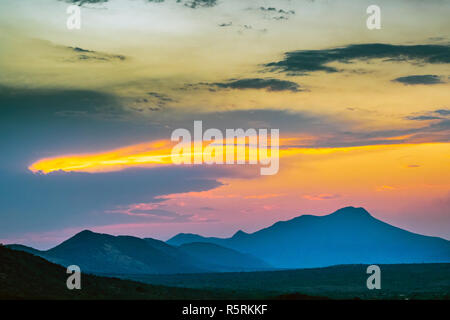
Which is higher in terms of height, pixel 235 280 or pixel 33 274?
pixel 33 274

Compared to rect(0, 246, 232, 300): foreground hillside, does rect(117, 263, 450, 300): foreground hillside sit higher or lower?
lower

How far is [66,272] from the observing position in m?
79.9

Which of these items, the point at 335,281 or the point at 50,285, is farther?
the point at 335,281

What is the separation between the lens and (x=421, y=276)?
489ft

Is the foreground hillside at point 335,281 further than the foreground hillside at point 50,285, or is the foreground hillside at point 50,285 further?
the foreground hillside at point 335,281

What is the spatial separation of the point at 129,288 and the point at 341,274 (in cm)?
9482

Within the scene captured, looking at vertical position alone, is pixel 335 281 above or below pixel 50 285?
below

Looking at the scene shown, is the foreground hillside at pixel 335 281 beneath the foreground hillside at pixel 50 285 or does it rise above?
beneath

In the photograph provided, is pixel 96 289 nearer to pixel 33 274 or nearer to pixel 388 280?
pixel 33 274

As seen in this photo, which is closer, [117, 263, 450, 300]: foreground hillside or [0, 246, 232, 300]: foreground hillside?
[0, 246, 232, 300]: foreground hillside
